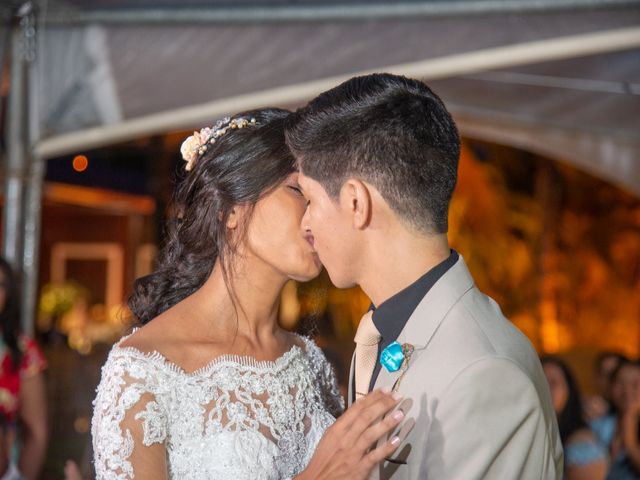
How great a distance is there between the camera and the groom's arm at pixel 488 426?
141 centimetres

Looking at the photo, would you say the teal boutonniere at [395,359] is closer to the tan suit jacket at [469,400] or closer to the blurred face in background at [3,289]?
the tan suit jacket at [469,400]

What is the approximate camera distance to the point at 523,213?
31.4 feet

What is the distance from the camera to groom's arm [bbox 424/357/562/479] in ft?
4.63

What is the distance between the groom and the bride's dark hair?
59 cm

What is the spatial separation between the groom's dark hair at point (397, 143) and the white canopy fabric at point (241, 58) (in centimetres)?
181

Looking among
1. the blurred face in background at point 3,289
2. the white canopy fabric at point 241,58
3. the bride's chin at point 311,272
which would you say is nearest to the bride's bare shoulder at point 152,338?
the bride's chin at point 311,272

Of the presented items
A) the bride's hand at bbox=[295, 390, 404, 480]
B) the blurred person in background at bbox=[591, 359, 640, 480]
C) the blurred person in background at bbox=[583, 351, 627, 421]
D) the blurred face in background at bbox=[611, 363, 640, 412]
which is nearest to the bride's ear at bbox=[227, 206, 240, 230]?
the bride's hand at bbox=[295, 390, 404, 480]

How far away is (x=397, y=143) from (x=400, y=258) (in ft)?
0.69

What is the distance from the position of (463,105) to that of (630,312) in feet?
16.7

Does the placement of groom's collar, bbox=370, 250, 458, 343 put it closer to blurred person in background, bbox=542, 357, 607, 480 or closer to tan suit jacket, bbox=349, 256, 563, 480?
tan suit jacket, bbox=349, 256, 563, 480

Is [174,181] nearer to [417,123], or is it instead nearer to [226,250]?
[226,250]

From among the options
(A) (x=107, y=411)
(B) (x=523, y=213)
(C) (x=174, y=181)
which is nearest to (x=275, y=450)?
(A) (x=107, y=411)

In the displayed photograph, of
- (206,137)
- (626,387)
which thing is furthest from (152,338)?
(626,387)

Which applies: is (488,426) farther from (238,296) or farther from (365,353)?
(238,296)
